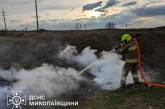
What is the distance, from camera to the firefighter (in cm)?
1898

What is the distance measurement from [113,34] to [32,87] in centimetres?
2087

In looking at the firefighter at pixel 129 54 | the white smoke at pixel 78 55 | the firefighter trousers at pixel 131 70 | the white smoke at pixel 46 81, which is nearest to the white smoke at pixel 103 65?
the white smoke at pixel 78 55

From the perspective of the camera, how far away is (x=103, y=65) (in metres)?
25.0

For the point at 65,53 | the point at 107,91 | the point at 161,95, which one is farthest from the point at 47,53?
the point at 161,95

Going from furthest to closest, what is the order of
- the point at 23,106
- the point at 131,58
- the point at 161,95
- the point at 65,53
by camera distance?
the point at 65,53 < the point at 131,58 < the point at 161,95 < the point at 23,106

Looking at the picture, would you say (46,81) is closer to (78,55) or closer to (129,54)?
(129,54)

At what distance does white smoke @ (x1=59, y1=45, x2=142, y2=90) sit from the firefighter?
3.20 ft

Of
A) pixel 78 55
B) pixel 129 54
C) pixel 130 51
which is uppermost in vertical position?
pixel 130 51

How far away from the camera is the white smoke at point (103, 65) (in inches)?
845

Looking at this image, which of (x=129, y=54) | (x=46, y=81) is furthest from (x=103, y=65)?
(x=129, y=54)

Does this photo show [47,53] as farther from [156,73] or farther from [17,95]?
[17,95]

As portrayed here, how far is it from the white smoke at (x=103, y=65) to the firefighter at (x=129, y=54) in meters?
0.98

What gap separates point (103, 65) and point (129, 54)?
5.88 meters

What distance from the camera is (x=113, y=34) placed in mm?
38688
